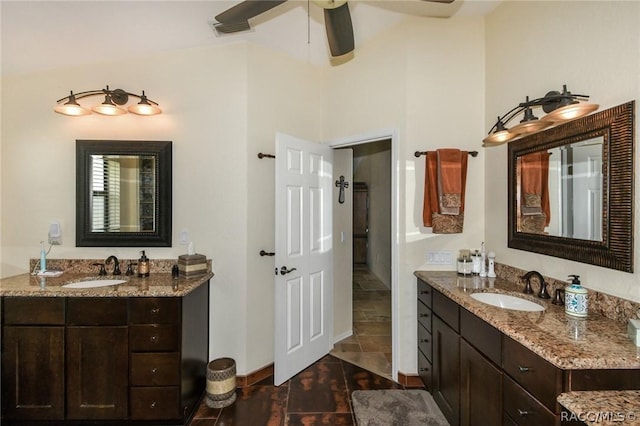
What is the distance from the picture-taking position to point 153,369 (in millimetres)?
1998

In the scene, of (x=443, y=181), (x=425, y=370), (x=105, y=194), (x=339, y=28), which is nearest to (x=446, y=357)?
(x=425, y=370)

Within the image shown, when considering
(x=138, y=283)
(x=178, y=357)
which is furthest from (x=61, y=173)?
(x=178, y=357)

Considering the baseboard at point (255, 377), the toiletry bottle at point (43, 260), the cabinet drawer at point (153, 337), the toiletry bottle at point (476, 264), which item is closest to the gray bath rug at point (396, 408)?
the baseboard at point (255, 377)

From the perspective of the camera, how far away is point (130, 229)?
2539 millimetres

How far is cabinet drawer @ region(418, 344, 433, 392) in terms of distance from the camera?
2264 mm

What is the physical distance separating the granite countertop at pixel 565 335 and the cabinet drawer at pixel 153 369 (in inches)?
75.9

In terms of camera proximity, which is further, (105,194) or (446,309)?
(105,194)

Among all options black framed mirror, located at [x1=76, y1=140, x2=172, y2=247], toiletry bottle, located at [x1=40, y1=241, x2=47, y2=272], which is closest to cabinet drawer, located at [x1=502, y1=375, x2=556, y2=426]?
black framed mirror, located at [x1=76, y1=140, x2=172, y2=247]

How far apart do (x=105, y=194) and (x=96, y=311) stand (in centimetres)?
104

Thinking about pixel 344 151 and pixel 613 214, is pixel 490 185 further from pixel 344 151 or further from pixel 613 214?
pixel 344 151

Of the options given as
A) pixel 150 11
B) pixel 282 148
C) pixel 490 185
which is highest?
pixel 150 11

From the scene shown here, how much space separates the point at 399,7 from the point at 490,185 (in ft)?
5.20

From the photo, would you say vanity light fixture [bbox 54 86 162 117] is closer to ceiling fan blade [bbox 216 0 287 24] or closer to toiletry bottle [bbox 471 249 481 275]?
ceiling fan blade [bbox 216 0 287 24]

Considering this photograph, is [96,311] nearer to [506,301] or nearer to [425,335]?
[425,335]
